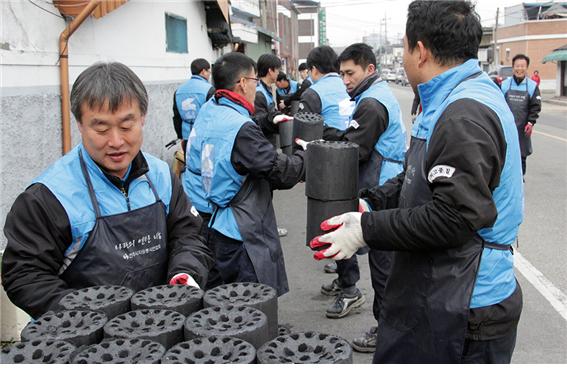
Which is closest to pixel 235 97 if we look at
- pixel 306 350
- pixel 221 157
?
pixel 221 157

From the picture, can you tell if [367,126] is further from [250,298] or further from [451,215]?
[250,298]

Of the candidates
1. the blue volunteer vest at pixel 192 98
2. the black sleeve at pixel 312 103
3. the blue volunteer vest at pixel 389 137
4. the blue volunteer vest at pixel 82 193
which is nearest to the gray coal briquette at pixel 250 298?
the blue volunteer vest at pixel 82 193

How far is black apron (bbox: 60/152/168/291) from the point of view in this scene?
230 centimetres

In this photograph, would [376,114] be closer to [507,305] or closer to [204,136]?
[204,136]

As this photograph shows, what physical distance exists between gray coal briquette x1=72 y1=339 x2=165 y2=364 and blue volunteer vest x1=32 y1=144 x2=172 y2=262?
65cm

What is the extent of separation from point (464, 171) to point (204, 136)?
2287 mm

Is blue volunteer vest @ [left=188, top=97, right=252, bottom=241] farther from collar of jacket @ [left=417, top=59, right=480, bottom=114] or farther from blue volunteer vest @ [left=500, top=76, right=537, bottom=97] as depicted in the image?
blue volunteer vest @ [left=500, top=76, right=537, bottom=97]

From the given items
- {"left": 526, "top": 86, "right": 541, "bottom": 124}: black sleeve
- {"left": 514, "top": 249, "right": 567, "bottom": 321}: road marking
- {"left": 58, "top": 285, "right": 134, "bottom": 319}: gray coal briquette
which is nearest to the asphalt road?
{"left": 514, "top": 249, "right": 567, "bottom": 321}: road marking

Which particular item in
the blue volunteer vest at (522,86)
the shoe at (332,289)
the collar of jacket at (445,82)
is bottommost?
the shoe at (332,289)

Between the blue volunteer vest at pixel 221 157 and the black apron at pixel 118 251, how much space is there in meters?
1.40

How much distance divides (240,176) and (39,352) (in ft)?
7.71

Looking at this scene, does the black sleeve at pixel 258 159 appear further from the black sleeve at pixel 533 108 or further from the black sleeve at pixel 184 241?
the black sleeve at pixel 533 108

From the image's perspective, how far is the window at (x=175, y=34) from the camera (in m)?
10.4

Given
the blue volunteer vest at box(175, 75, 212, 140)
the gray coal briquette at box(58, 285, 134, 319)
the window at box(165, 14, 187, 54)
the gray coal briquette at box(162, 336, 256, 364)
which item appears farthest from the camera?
the window at box(165, 14, 187, 54)
